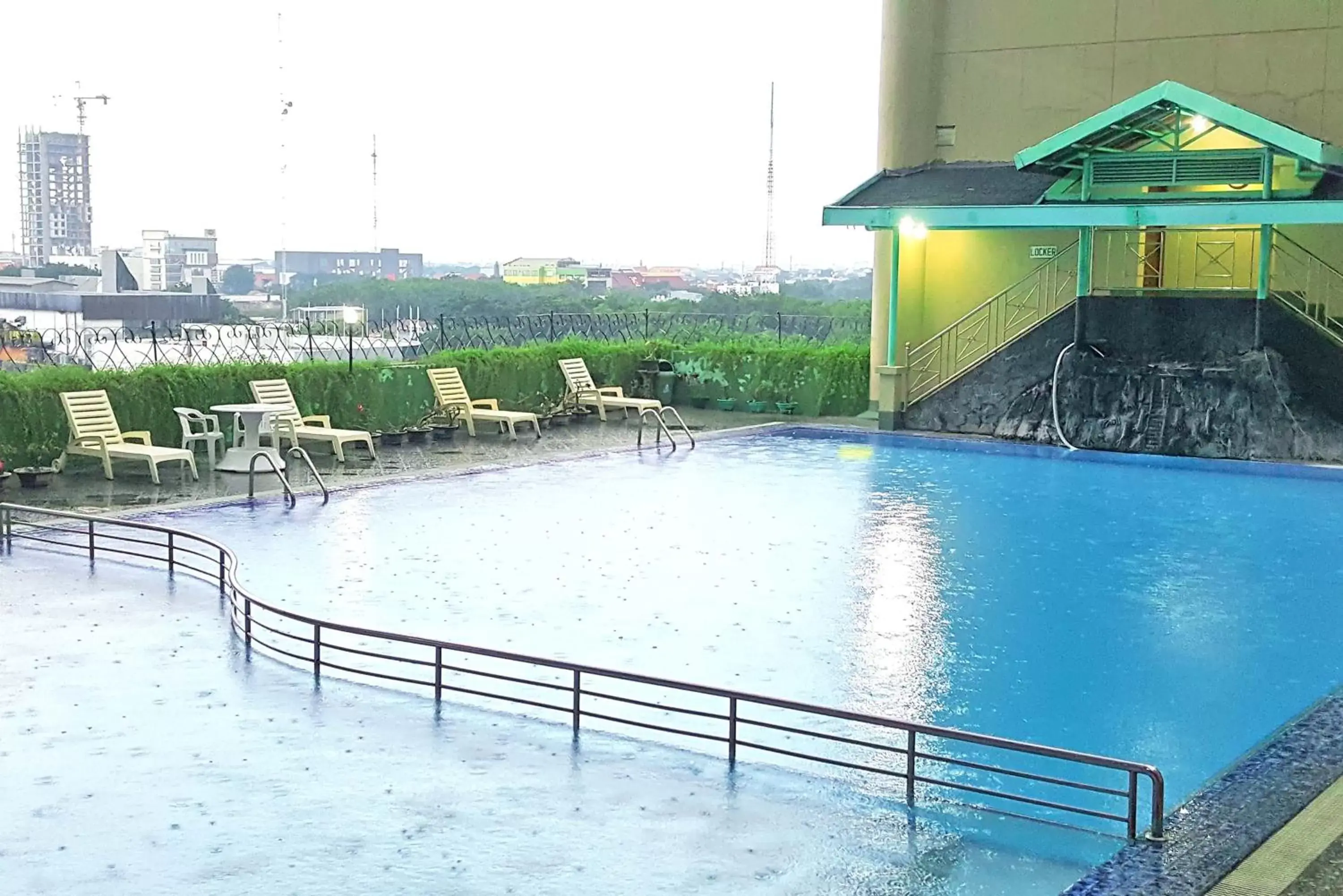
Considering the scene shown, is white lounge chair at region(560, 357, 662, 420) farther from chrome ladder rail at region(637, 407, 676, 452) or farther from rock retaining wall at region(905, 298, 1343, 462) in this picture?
rock retaining wall at region(905, 298, 1343, 462)

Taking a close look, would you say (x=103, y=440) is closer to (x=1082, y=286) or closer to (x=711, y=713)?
(x=711, y=713)

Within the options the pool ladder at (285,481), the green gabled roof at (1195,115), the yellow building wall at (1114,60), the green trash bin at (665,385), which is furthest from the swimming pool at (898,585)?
the green trash bin at (665,385)

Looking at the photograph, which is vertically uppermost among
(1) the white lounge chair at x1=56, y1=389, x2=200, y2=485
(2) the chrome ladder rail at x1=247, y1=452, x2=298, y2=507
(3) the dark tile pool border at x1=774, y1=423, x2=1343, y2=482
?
(1) the white lounge chair at x1=56, y1=389, x2=200, y2=485

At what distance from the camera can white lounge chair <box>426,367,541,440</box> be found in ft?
72.1

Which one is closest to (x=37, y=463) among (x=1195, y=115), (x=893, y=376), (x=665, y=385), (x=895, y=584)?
(x=895, y=584)

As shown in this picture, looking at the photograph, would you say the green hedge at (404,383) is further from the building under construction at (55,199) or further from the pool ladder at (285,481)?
Answer: the building under construction at (55,199)

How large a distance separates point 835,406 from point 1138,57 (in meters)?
7.61

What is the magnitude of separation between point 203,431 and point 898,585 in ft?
35.4

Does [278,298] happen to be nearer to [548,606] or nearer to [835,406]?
[835,406]

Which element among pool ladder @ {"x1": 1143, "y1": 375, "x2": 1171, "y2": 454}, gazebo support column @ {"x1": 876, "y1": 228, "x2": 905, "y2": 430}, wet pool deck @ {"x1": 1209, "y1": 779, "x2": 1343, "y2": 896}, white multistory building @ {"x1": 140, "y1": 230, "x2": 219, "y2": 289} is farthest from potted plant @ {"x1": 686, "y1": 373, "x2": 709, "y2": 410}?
wet pool deck @ {"x1": 1209, "y1": 779, "x2": 1343, "y2": 896}

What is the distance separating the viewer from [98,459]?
17797mm

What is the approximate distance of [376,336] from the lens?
24.3 meters

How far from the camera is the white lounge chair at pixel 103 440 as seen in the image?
54.7 feet

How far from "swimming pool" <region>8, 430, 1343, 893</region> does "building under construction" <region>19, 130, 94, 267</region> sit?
15833 millimetres
